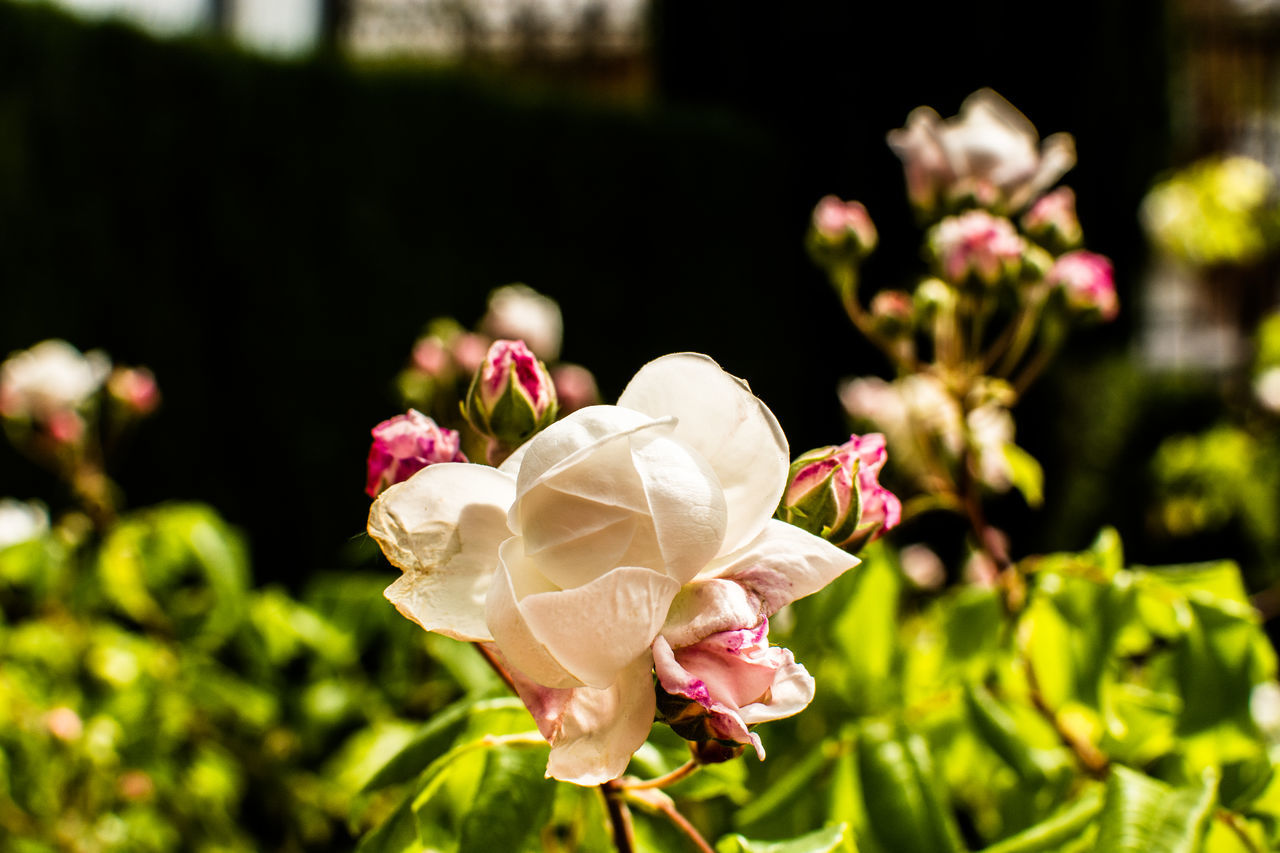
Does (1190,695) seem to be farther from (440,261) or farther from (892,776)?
(440,261)

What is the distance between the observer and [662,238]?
14.7 ft

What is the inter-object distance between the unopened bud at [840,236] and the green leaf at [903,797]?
24.7 inches

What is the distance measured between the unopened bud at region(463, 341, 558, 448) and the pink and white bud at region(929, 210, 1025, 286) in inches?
22.5

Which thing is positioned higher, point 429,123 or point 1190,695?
point 429,123

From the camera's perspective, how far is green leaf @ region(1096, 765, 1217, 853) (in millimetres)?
518

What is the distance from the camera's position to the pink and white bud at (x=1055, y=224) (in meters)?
1.08

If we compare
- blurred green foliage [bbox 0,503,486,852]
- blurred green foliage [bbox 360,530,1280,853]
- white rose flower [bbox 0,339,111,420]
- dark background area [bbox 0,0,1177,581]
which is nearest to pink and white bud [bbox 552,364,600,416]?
blurred green foliage [bbox 0,503,486,852]

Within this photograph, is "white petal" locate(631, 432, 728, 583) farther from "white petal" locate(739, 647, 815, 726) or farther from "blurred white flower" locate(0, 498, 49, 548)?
"blurred white flower" locate(0, 498, 49, 548)

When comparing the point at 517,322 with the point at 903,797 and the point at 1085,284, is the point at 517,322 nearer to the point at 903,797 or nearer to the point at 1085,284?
the point at 1085,284

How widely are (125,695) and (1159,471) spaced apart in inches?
102

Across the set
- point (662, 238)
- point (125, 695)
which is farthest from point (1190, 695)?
point (662, 238)

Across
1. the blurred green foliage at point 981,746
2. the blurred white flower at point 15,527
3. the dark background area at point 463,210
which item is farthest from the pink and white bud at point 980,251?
the dark background area at point 463,210

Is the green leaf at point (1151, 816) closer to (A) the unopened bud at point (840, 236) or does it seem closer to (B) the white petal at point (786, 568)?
(B) the white petal at point (786, 568)

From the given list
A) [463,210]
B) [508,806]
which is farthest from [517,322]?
[463,210]
